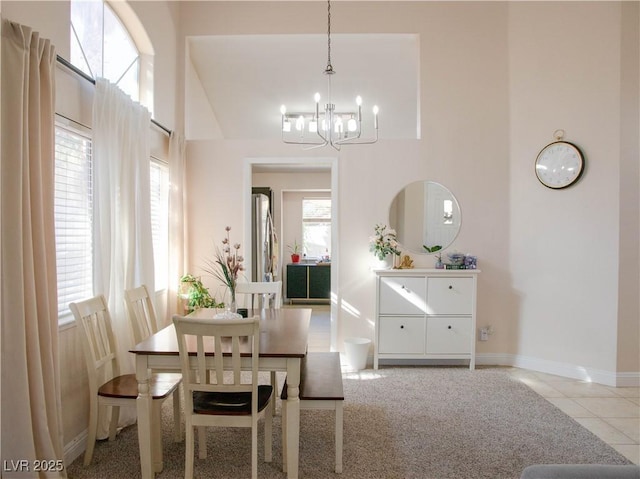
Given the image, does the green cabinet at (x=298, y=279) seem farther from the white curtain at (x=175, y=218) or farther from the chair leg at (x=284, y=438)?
the chair leg at (x=284, y=438)

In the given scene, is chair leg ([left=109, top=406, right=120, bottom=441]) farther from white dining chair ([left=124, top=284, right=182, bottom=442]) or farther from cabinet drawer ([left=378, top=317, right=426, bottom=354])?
cabinet drawer ([left=378, top=317, right=426, bottom=354])

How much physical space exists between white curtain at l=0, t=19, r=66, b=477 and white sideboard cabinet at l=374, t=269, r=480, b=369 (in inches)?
108

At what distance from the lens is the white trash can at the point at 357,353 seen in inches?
164

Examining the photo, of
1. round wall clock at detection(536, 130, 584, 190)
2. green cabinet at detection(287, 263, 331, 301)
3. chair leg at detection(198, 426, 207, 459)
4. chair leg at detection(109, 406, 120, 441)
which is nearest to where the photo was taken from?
chair leg at detection(198, 426, 207, 459)

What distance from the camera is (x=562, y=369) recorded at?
403 cm

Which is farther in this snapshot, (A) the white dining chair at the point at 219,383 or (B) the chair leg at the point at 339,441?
(B) the chair leg at the point at 339,441

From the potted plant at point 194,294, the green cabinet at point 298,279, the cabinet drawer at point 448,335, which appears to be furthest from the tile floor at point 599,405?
the green cabinet at point 298,279

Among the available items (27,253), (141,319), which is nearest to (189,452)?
(141,319)

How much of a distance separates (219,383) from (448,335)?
2.62 metres

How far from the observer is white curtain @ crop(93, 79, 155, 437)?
272 cm

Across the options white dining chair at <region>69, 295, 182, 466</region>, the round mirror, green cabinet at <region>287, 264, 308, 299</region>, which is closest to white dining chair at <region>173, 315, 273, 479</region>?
white dining chair at <region>69, 295, 182, 466</region>

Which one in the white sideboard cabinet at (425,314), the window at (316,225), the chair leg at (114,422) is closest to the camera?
the chair leg at (114,422)

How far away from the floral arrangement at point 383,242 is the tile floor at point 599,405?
5.29 feet

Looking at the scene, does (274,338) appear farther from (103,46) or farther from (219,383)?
(103,46)
